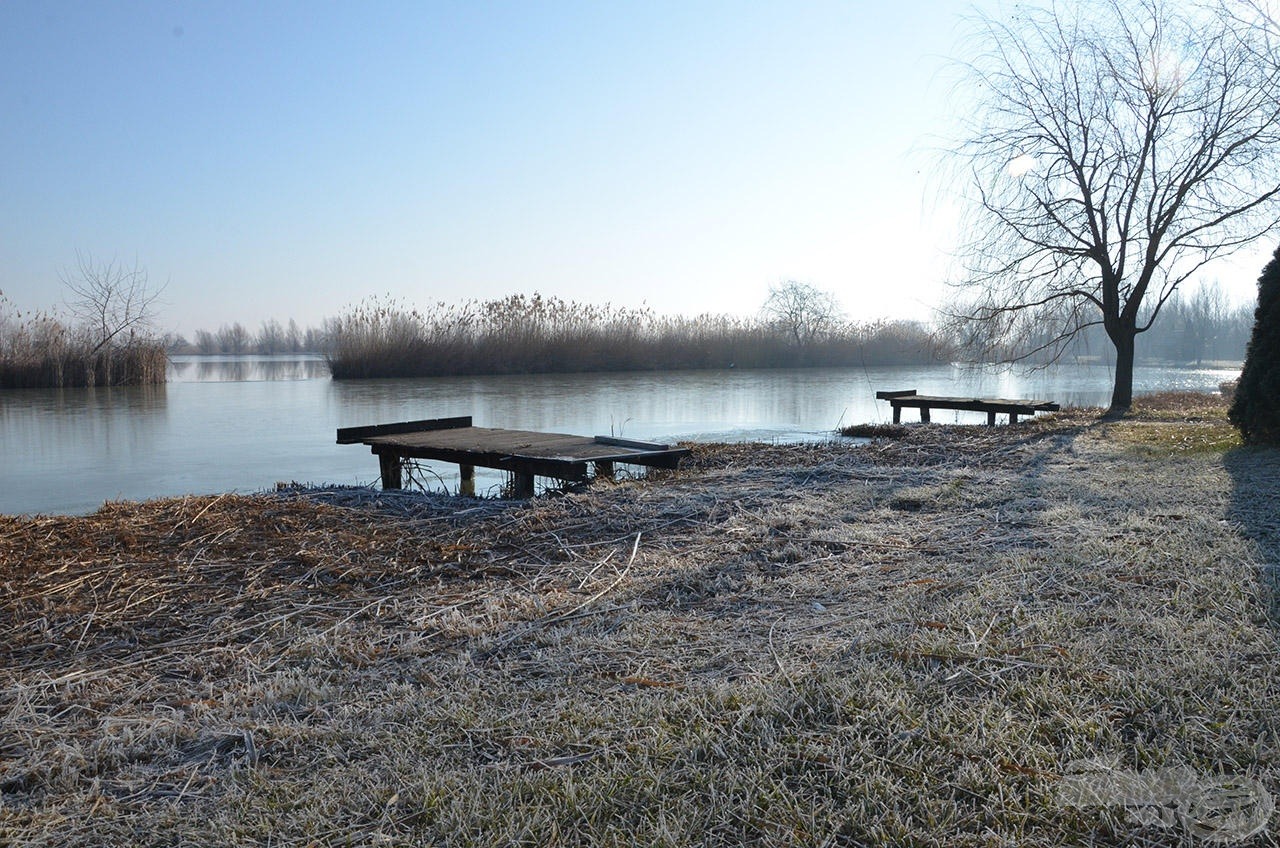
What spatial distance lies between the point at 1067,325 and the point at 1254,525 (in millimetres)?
10496

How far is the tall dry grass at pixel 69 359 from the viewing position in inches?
901

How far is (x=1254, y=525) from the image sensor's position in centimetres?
473

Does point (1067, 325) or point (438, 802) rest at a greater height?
point (1067, 325)

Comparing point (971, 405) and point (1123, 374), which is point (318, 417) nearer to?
point (971, 405)

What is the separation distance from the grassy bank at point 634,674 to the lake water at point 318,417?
12.8 feet

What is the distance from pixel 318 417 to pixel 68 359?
12.4 meters

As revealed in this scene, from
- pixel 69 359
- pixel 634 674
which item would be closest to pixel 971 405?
pixel 634 674

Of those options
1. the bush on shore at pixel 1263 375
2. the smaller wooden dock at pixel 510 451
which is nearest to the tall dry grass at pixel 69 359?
the smaller wooden dock at pixel 510 451

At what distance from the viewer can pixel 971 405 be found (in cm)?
1463

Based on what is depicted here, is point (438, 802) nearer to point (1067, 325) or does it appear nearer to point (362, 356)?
point (1067, 325)

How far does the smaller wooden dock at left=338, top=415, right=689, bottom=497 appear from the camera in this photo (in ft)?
23.4

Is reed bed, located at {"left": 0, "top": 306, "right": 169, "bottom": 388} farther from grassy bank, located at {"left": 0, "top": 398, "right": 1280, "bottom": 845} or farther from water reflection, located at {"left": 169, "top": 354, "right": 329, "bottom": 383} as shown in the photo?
grassy bank, located at {"left": 0, "top": 398, "right": 1280, "bottom": 845}

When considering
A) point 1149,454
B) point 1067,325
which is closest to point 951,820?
point 1149,454

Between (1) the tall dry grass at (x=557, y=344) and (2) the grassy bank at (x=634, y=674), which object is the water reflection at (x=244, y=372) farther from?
Result: (2) the grassy bank at (x=634, y=674)
